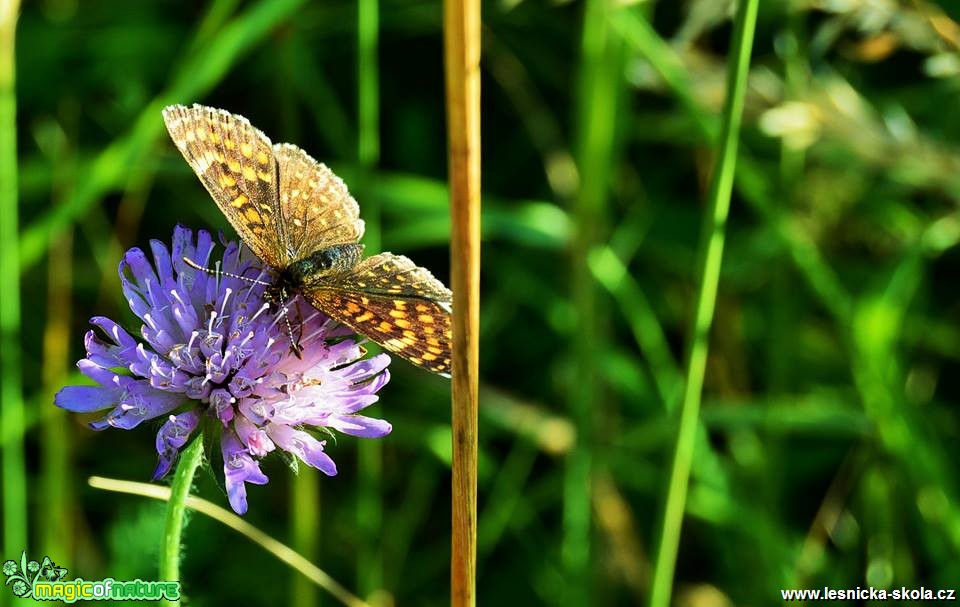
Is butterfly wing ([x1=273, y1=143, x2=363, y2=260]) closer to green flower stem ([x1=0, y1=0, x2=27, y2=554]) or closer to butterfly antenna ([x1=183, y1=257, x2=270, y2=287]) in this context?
butterfly antenna ([x1=183, y1=257, x2=270, y2=287])

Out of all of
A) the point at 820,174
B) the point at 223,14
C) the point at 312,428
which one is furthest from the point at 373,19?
the point at 820,174

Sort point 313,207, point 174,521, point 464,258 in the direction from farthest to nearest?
point 313,207 → point 174,521 → point 464,258

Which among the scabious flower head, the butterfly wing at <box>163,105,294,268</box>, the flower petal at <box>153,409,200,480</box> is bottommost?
the flower petal at <box>153,409,200,480</box>

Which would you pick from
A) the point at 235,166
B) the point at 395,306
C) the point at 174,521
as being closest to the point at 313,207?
the point at 235,166

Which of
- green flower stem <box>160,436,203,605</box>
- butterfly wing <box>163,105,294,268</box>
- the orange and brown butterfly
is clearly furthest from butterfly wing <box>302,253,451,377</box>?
green flower stem <box>160,436,203,605</box>

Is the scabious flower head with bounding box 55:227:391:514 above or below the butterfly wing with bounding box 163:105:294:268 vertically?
below

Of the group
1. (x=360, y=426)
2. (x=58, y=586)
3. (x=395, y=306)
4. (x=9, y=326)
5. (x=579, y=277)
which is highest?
(x=579, y=277)

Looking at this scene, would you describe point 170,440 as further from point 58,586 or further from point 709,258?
point 709,258
